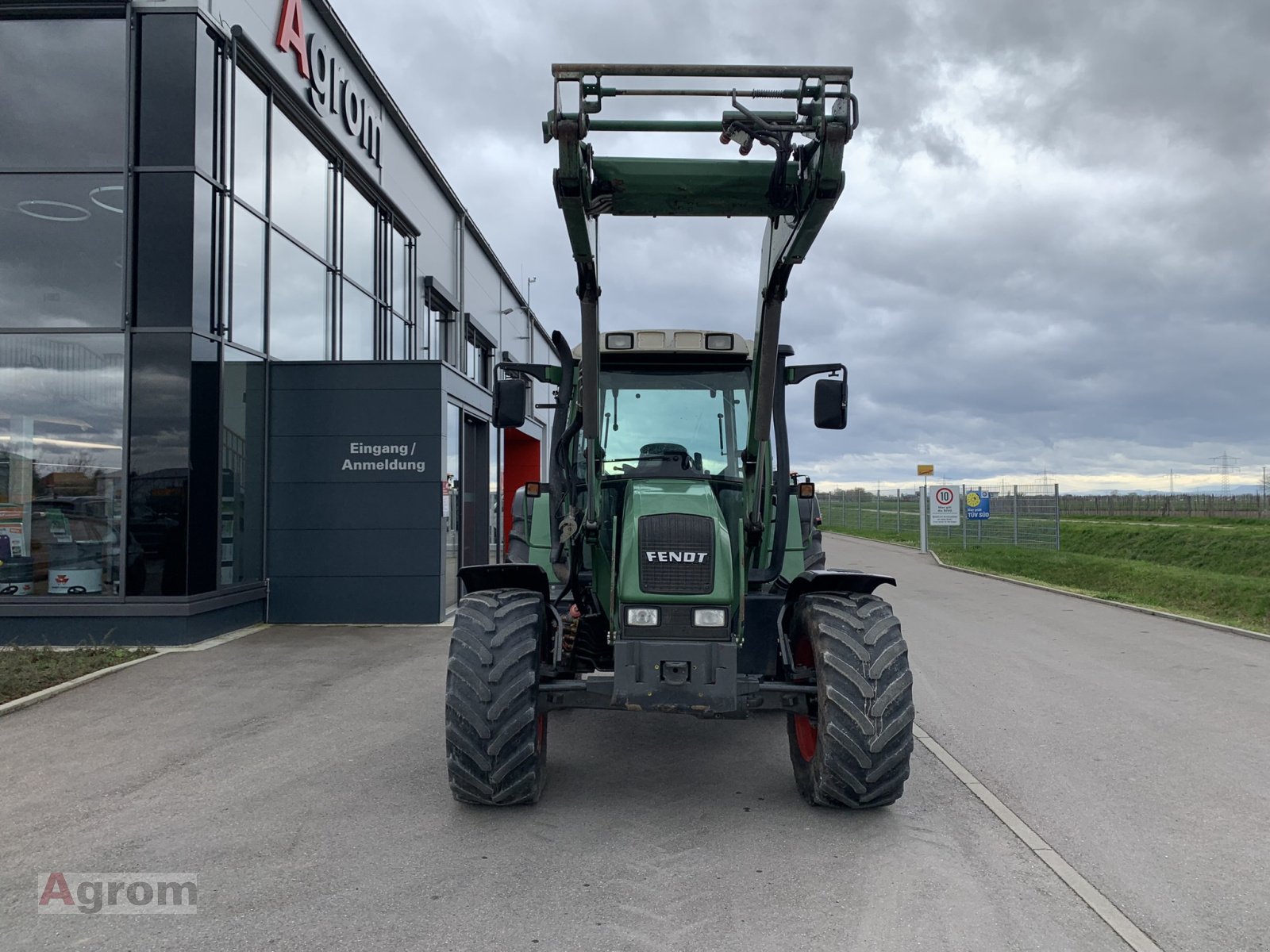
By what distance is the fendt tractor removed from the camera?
4.48 meters

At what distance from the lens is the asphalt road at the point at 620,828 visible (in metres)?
3.74

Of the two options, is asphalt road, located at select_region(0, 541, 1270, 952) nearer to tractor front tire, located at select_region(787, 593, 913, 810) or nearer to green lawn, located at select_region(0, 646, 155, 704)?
tractor front tire, located at select_region(787, 593, 913, 810)

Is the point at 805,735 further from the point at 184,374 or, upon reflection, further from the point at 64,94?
the point at 64,94

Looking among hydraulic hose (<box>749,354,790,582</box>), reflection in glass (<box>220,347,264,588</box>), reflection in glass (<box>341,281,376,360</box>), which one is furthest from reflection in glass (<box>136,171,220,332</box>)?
hydraulic hose (<box>749,354,790,582</box>)

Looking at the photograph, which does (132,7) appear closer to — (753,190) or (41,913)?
(753,190)

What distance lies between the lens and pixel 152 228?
1073 cm

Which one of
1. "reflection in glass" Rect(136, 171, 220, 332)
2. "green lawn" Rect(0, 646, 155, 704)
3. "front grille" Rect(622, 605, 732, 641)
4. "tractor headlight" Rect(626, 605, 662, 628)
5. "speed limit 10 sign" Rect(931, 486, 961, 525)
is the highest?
"reflection in glass" Rect(136, 171, 220, 332)

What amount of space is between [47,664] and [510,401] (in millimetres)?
6171

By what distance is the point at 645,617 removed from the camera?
15.9 feet

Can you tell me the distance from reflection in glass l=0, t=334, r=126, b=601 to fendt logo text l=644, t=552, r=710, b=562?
810cm

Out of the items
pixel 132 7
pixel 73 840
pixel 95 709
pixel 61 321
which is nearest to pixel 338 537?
pixel 61 321

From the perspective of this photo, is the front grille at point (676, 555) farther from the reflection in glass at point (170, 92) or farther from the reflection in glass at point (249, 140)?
the reflection in glass at point (249, 140)

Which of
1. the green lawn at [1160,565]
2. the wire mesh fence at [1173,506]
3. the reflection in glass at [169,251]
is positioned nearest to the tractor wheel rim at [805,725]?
the reflection in glass at [169,251]

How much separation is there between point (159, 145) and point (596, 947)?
10.6 metres
